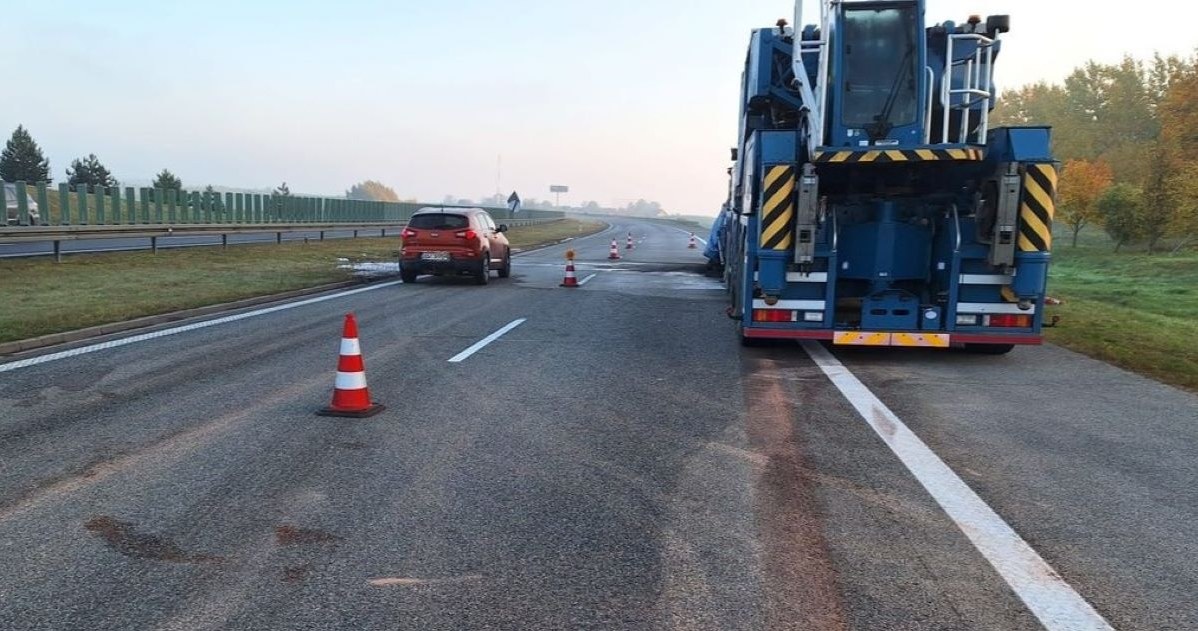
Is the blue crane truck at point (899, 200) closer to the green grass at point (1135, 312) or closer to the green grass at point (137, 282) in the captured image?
the green grass at point (1135, 312)

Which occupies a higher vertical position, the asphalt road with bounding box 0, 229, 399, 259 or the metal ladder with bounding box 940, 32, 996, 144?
the metal ladder with bounding box 940, 32, 996, 144

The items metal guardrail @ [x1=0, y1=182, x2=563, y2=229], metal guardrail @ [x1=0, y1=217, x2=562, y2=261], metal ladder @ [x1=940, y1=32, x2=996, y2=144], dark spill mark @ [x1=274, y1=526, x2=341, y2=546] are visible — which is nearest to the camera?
dark spill mark @ [x1=274, y1=526, x2=341, y2=546]

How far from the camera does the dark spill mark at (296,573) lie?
3.46m

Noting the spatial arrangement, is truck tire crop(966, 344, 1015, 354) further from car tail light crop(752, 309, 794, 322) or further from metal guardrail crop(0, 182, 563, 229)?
metal guardrail crop(0, 182, 563, 229)

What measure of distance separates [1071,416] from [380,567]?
219 inches

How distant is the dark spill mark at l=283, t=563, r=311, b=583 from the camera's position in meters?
3.46

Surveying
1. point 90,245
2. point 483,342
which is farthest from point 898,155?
point 90,245

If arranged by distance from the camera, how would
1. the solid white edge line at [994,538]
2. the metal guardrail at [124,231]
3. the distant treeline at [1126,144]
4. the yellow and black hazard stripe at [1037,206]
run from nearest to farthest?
the solid white edge line at [994,538]
the yellow and black hazard stripe at [1037,206]
the metal guardrail at [124,231]
the distant treeline at [1126,144]

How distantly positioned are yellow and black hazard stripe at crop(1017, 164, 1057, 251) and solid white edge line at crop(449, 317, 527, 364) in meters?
5.90

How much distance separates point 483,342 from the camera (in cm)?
988

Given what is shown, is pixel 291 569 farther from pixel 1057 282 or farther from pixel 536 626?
pixel 1057 282

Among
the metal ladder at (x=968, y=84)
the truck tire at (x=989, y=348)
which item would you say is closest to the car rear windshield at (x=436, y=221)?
the metal ladder at (x=968, y=84)

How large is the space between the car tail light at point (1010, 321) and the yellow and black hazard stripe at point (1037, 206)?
Answer: 743mm

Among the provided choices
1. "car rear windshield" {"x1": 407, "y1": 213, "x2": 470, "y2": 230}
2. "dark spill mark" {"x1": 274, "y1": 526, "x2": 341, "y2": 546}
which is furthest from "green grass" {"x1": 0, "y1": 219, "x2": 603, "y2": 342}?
"dark spill mark" {"x1": 274, "y1": 526, "x2": 341, "y2": 546}
